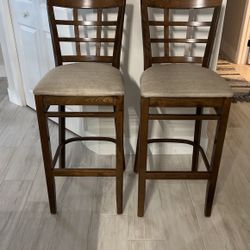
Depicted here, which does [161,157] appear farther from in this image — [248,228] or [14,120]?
[14,120]

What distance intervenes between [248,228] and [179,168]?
531mm

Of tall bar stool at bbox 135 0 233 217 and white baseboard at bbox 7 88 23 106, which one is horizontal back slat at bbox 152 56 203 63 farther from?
white baseboard at bbox 7 88 23 106

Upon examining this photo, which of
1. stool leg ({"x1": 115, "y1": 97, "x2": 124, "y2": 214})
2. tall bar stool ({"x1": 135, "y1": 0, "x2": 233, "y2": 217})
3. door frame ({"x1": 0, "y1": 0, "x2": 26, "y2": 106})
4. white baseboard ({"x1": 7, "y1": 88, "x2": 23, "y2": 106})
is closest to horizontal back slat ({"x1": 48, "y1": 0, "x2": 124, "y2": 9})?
tall bar stool ({"x1": 135, "y1": 0, "x2": 233, "y2": 217})

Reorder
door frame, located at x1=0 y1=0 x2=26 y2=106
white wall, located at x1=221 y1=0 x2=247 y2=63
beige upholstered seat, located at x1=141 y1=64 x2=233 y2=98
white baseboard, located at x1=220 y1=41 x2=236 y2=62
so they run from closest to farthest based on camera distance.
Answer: beige upholstered seat, located at x1=141 y1=64 x2=233 y2=98 < door frame, located at x1=0 y1=0 x2=26 y2=106 < white wall, located at x1=221 y1=0 x2=247 y2=63 < white baseboard, located at x1=220 y1=41 x2=236 y2=62

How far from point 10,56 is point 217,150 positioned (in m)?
1.79

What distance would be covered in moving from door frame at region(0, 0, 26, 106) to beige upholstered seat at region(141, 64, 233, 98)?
1361 millimetres

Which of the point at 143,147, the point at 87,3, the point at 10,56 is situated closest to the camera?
the point at 143,147

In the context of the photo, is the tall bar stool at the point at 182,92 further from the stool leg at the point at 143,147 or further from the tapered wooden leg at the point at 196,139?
the tapered wooden leg at the point at 196,139

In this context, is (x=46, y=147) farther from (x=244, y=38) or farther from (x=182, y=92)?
(x=244, y=38)

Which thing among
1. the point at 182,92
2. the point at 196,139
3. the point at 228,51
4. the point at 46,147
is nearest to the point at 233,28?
the point at 228,51

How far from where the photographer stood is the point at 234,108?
2574 millimetres

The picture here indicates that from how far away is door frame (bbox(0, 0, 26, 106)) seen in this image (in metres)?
2.16

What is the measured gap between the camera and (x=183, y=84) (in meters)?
1.20

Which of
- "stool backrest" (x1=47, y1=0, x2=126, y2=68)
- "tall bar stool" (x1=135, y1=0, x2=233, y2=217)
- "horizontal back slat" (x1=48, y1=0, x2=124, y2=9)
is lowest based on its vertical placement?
"tall bar stool" (x1=135, y1=0, x2=233, y2=217)
